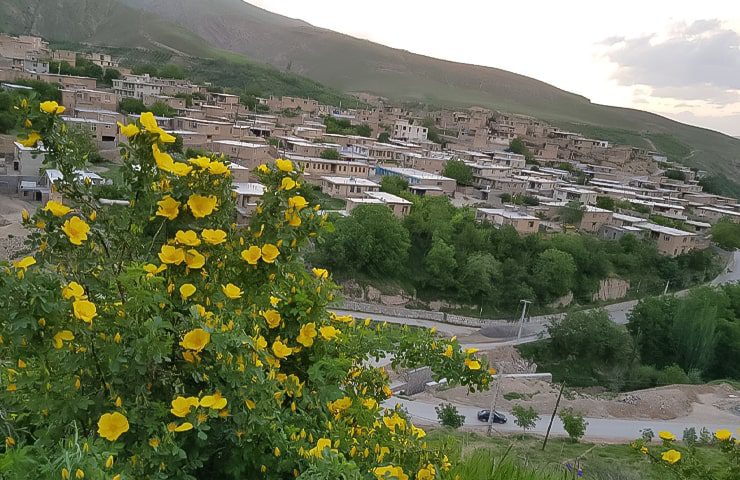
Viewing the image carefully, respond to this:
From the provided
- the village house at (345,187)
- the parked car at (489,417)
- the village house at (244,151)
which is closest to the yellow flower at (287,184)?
the parked car at (489,417)

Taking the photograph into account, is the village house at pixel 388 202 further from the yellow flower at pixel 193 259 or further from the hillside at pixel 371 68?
the hillside at pixel 371 68

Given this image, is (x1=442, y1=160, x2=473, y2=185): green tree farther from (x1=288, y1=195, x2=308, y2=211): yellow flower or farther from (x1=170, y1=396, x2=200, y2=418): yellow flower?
(x1=170, y1=396, x2=200, y2=418): yellow flower

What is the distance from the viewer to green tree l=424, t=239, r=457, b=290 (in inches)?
908

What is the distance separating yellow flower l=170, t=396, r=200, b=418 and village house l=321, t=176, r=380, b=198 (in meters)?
24.0

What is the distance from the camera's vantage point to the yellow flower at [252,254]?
225 centimetres

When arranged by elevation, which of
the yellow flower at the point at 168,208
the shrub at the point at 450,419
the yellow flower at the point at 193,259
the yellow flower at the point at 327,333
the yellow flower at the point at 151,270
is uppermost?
the yellow flower at the point at 168,208

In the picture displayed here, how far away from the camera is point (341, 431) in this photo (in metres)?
2.25

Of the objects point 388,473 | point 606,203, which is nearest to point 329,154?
point 606,203

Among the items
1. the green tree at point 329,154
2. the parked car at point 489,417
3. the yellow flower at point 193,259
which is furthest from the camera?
the green tree at point 329,154

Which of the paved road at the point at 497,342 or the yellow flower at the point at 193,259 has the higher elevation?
the yellow flower at the point at 193,259

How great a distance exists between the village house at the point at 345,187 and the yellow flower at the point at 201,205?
23.6 m

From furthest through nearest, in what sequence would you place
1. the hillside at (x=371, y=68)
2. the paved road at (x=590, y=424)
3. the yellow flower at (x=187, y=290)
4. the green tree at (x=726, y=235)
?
the hillside at (x=371, y=68)
the green tree at (x=726, y=235)
the paved road at (x=590, y=424)
the yellow flower at (x=187, y=290)

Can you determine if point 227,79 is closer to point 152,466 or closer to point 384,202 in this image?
point 384,202

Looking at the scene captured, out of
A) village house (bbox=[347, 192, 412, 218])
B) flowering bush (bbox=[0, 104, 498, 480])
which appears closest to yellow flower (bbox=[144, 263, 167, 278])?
flowering bush (bbox=[0, 104, 498, 480])
